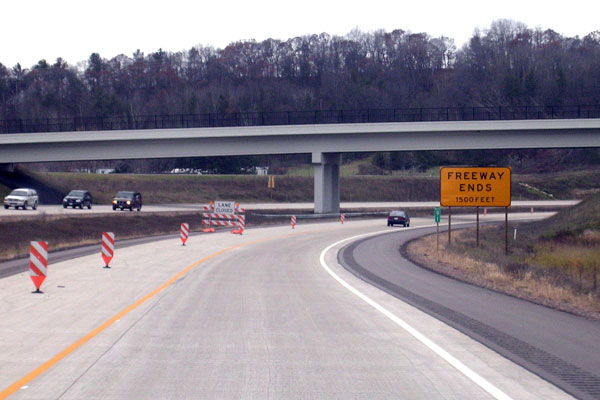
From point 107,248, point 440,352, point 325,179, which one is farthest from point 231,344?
point 325,179

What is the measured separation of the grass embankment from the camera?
16719 mm

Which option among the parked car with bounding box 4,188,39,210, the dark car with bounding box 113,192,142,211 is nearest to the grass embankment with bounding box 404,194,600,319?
the dark car with bounding box 113,192,142,211

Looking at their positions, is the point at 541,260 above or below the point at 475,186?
below

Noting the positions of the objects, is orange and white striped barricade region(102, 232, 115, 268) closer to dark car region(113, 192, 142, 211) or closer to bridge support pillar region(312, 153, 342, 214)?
dark car region(113, 192, 142, 211)

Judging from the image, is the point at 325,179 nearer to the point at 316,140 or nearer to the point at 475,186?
the point at 316,140

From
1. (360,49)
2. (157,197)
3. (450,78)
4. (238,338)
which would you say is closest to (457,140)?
(157,197)

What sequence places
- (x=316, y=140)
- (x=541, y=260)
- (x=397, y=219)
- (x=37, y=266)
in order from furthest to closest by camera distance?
(x=316, y=140), (x=397, y=219), (x=541, y=260), (x=37, y=266)

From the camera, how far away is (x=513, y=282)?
19453 mm

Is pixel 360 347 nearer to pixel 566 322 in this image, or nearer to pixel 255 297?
pixel 566 322

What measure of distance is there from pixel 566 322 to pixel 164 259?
1615cm

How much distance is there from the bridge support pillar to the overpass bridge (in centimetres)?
10

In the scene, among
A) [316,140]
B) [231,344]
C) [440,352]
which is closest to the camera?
[440,352]

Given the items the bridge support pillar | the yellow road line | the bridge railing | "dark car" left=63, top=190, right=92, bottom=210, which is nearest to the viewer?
the yellow road line

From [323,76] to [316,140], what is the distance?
8628 cm
